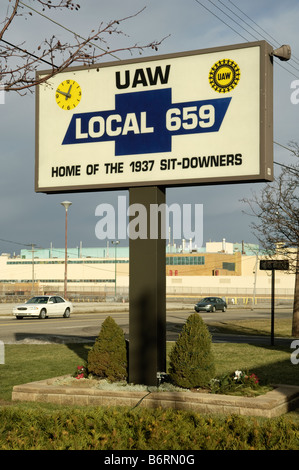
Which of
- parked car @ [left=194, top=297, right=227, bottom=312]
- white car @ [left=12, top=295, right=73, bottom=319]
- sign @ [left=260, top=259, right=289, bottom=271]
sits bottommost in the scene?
parked car @ [left=194, top=297, right=227, bottom=312]

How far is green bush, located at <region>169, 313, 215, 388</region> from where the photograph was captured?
31.7ft

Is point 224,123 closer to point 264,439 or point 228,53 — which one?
point 228,53

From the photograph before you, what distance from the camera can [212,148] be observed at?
10.4 m

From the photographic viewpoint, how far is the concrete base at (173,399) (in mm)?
8672

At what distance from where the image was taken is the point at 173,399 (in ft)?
29.8

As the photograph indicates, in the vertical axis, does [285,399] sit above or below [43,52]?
below

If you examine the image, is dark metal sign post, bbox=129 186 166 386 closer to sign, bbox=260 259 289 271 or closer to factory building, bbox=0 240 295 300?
sign, bbox=260 259 289 271

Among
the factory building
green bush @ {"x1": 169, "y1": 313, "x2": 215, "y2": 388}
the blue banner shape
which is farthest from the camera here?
the factory building

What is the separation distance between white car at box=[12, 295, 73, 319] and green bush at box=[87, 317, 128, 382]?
1092 inches

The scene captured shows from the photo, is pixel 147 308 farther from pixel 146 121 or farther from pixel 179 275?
pixel 179 275

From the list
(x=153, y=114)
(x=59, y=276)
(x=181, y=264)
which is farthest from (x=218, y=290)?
(x=153, y=114)

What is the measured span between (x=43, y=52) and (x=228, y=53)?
5.06 metres

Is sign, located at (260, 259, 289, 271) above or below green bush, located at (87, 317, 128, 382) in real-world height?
above

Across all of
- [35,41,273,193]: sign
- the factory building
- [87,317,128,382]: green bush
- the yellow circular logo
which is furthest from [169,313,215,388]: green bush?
the factory building
